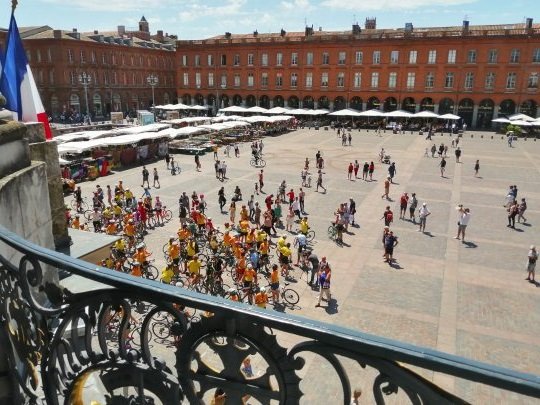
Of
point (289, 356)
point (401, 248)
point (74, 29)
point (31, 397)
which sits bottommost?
point (401, 248)

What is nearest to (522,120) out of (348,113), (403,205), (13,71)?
Answer: (348,113)

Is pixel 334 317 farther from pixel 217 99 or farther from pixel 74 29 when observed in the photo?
pixel 74 29

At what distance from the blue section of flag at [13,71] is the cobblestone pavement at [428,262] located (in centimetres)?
700

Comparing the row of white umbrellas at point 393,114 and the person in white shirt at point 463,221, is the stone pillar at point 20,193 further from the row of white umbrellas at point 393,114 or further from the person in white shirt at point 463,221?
the row of white umbrellas at point 393,114

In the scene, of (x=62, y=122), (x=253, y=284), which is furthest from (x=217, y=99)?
(x=253, y=284)

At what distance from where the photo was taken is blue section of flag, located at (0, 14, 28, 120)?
26.3 ft

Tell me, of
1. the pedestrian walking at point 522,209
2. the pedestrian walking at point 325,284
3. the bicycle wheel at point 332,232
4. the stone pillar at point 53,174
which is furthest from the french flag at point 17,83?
the pedestrian walking at point 522,209

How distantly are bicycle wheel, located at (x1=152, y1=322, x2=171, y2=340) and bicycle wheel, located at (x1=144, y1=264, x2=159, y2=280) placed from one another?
443cm

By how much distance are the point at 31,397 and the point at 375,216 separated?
20.9m

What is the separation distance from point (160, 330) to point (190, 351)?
28.3ft

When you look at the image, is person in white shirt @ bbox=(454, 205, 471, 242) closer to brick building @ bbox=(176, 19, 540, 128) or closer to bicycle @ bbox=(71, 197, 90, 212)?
bicycle @ bbox=(71, 197, 90, 212)

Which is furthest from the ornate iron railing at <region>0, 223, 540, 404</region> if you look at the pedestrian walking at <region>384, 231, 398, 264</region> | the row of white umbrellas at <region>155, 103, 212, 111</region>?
the row of white umbrellas at <region>155, 103, 212, 111</region>

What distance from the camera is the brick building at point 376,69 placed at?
192ft

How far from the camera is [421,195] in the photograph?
26.5 m
